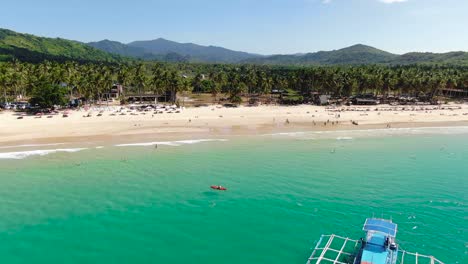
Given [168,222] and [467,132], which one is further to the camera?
[467,132]

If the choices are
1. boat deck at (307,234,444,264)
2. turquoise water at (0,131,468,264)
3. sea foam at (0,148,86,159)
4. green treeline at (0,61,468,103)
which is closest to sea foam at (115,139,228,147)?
turquoise water at (0,131,468,264)

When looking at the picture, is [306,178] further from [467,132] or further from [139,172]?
[467,132]

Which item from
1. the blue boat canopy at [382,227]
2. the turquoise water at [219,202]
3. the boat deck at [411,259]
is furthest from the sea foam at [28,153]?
the boat deck at [411,259]

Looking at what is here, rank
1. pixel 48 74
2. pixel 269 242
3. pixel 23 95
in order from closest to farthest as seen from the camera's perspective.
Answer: pixel 269 242
pixel 48 74
pixel 23 95

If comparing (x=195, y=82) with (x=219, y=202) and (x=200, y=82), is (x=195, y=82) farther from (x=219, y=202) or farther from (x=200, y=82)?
(x=219, y=202)

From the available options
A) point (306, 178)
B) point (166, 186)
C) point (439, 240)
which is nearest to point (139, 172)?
Answer: point (166, 186)

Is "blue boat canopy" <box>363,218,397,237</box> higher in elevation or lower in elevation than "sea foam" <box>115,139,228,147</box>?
higher

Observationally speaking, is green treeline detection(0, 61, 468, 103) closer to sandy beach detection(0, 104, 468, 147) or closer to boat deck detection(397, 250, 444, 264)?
sandy beach detection(0, 104, 468, 147)
